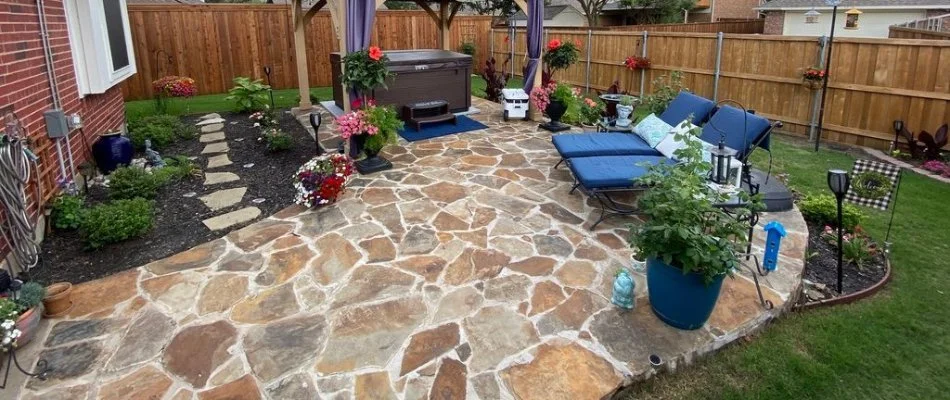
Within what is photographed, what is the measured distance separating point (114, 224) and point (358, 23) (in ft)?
9.71

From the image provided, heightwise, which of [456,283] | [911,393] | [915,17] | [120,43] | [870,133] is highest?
[915,17]

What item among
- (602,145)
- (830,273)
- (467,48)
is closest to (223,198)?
(602,145)

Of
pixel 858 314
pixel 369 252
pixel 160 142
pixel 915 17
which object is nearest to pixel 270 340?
pixel 369 252

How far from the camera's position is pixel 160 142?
6570 mm

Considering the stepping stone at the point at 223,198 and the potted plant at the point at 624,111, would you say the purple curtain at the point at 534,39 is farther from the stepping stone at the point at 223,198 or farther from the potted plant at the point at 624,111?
the stepping stone at the point at 223,198

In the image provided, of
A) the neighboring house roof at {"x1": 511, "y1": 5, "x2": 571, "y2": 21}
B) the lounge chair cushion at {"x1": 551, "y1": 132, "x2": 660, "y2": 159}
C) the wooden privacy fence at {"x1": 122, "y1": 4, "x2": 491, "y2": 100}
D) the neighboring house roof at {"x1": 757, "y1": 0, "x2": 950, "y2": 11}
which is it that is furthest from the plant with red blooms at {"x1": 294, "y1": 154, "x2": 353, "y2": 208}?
the neighboring house roof at {"x1": 511, "y1": 5, "x2": 571, "y2": 21}

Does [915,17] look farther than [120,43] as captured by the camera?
Yes

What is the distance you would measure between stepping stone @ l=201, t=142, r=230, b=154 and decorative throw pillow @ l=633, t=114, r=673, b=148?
492cm

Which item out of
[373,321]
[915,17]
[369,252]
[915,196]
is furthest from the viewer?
[915,17]

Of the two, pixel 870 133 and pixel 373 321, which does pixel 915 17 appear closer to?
pixel 870 133

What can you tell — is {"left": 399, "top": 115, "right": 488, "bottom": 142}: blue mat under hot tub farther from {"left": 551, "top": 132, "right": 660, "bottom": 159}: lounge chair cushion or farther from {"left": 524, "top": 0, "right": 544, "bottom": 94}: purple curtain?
{"left": 551, "top": 132, "right": 660, "bottom": 159}: lounge chair cushion

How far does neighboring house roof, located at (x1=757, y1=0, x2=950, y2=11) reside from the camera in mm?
15234

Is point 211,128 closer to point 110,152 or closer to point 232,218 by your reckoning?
point 110,152

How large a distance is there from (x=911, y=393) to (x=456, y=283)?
7.83 feet
